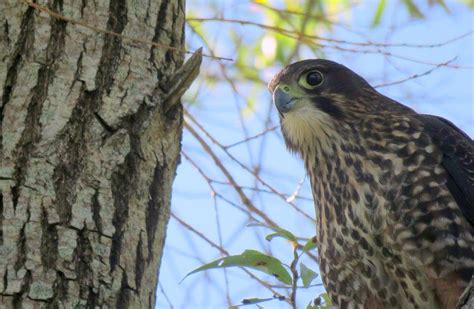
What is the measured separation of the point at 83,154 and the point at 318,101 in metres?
1.74

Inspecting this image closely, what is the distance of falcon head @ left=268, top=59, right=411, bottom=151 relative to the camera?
3.76 m

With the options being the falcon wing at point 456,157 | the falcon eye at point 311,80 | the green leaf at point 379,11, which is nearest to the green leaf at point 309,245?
the falcon wing at point 456,157

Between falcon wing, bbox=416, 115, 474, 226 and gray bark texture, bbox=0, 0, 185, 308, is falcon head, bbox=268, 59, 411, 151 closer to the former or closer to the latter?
falcon wing, bbox=416, 115, 474, 226

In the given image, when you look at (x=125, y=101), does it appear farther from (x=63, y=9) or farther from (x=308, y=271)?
(x=308, y=271)

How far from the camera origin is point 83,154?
2.38 meters

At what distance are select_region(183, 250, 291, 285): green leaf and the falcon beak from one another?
3.81 ft

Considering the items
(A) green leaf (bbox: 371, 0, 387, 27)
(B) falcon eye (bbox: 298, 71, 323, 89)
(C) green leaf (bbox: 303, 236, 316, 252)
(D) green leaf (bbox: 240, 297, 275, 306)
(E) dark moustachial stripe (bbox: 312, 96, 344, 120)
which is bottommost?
(D) green leaf (bbox: 240, 297, 275, 306)

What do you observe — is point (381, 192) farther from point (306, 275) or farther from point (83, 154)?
point (83, 154)

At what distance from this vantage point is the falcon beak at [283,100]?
378 centimetres

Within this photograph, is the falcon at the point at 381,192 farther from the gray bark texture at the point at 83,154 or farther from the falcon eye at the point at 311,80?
the gray bark texture at the point at 83,154

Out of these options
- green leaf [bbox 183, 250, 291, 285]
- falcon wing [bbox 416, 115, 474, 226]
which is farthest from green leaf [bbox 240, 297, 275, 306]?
falcon wing [bbox 416, 115, 474, 226]

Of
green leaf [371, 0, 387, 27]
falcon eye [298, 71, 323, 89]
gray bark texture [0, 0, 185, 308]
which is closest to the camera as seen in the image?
gray bark texture [0, 0, 185, 308]

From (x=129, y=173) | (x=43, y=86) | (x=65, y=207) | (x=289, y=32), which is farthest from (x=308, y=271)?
(x=289, y=32)

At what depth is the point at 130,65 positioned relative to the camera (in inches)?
102
